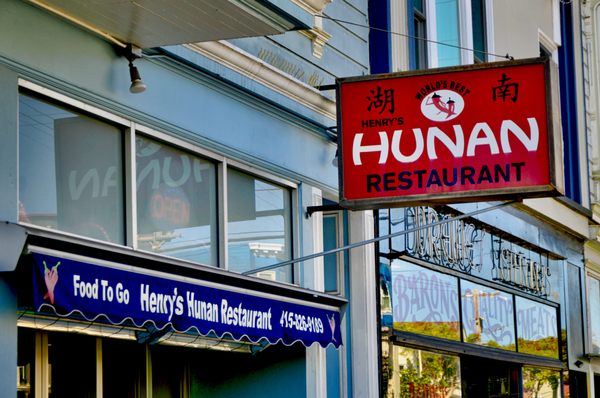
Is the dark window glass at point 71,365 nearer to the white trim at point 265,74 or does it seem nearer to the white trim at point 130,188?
the white trim at point 130,188

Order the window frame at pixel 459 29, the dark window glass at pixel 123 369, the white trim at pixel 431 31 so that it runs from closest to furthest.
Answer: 1. the dark window glass at pixel 123 369
2. the window frame at pixel 459 29
3. the white trim at pixel 431 31

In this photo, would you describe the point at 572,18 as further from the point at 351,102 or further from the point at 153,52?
the point at 153,52

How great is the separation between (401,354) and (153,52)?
591cm

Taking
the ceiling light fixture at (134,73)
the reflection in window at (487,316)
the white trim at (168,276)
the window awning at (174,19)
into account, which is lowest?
the white trim at (168,276)

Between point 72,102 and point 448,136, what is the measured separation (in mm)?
3691

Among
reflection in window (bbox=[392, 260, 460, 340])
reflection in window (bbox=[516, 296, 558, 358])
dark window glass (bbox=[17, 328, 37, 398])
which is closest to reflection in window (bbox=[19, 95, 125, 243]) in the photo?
dark window glass (bbox=[17, 328, 37, 398])

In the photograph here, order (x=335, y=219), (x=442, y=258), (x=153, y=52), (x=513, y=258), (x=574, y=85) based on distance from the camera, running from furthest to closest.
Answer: (x=574, y=85) < (x=513, y=258) < (x=442, y=258) < (x=335, y=219) < (x=153, y=52)

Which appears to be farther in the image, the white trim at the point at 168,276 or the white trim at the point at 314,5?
the white trim at the point at 314,5

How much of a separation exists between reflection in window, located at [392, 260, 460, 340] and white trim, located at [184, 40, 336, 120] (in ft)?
8.28

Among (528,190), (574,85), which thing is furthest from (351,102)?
(574,85)

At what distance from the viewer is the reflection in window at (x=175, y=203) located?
10383 millimetres

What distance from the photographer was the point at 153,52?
10.4 metres

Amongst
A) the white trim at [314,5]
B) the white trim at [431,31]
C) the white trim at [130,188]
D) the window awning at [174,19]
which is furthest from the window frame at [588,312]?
the white trim at [130,188]

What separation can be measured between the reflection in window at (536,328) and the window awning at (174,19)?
35.6ft
